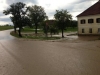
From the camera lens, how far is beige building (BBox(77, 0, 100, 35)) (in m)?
47.5

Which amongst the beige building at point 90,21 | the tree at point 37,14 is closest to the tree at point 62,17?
the beige building at point 90,21

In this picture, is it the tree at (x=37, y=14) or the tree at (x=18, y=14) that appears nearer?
the tree at (x=18, y=14)

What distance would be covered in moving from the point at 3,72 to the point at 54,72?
350cm

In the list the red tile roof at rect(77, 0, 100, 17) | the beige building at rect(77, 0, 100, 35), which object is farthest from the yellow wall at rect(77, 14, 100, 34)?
the red tile roof at rect(77, 0, 100, 17)

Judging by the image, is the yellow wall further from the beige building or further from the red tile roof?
A: the red tile roof

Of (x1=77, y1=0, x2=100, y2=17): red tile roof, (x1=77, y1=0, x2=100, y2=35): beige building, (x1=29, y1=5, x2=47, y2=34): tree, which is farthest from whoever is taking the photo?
(x1=29, y1=5, x2=47, y2=34): tree

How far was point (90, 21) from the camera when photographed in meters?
48.9

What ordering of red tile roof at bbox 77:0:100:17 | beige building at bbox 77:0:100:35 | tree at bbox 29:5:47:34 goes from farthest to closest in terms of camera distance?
1. tree at bbox 29:5:47:34
2. red tile roof at bbox 77:0:100:17
3. beige building at bbox 77:0:100:35

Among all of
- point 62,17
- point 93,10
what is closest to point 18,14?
point 62,17

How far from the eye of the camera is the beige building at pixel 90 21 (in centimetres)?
4747

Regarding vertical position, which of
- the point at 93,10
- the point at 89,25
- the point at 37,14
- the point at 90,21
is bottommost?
the point at 89,25

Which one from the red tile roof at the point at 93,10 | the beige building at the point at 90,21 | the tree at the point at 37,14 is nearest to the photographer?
the beige building at the point at 90,21

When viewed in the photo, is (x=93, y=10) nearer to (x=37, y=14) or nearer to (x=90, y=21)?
(x=90, y=21)

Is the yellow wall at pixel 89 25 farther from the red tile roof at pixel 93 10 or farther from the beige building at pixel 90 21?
the red tile roof at pixel 93 10
